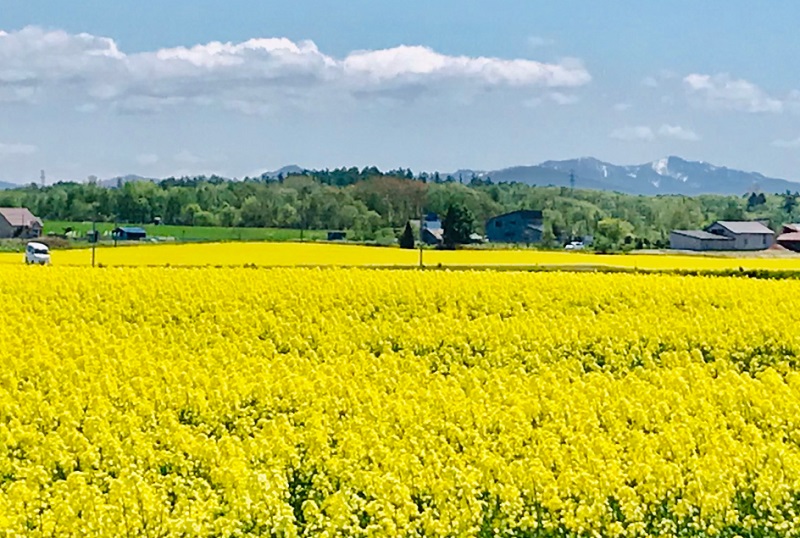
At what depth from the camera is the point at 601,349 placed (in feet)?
79.5

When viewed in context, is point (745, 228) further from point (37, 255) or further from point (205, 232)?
point (37, 255)

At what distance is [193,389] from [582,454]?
638cm

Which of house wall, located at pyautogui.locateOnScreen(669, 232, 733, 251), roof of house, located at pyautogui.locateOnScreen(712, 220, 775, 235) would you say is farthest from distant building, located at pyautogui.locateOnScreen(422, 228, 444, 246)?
roof of house, located at pyautogui.locateOnScreen(712, 220, 775, 235)

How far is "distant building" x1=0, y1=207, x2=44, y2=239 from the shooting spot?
106 m

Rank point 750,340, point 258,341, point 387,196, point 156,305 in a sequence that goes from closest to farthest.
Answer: point 258,341 < point 750,340 < point 156,305 < point 387,196

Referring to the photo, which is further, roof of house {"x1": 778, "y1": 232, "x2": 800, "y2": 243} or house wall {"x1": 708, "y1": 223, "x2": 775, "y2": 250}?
house wall {"x1": 708, "y1": 223, "x2": 775, "y2": 250}

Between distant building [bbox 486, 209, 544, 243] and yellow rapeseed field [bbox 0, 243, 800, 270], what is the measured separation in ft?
176

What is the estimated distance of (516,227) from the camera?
12638 cm

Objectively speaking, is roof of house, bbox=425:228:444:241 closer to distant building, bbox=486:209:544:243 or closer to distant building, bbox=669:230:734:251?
distant building, bbox=486:209:544:243

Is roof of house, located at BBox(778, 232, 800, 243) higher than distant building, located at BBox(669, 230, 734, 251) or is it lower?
higher

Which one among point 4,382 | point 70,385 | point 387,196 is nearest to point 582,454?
point 70,385

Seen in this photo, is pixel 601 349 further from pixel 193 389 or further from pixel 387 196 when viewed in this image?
pixel 387 196

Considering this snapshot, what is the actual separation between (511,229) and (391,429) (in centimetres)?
11425

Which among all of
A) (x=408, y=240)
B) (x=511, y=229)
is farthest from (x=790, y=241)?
(x=408, y=240)
